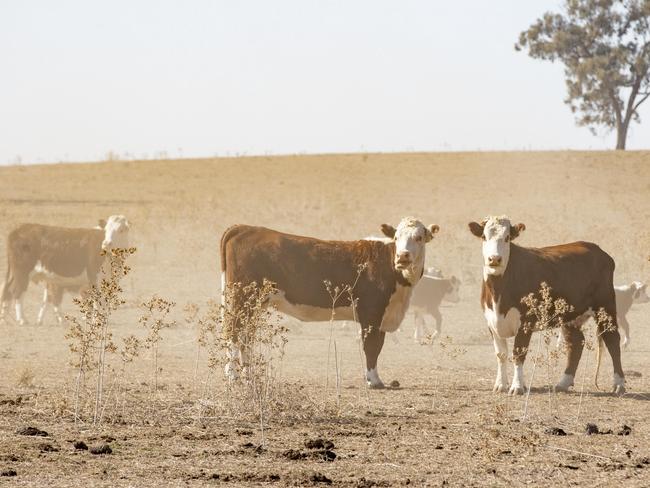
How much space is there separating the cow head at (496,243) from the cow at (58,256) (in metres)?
11.1

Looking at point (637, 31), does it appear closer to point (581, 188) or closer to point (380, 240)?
point (581, 188)

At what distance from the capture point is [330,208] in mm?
44250

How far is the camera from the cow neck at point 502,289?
1333 centimetres

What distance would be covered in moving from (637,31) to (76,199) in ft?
110

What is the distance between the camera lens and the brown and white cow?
13273mm

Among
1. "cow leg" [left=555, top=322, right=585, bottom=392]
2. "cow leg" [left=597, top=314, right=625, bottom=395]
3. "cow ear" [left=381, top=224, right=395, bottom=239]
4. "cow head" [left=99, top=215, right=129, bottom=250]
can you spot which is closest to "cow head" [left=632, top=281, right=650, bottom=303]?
"cow leg" [left=597, top=314, right=625, bottom=395]

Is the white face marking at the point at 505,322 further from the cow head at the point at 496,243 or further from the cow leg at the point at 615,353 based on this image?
the cow leg at the point at 615,353

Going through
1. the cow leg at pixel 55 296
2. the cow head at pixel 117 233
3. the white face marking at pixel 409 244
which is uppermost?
the cow head at pixel 117 233

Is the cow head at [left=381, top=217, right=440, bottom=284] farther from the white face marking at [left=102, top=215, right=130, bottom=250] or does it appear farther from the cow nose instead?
the white face marking at [left=102, top=215, right=130, bottom=250]

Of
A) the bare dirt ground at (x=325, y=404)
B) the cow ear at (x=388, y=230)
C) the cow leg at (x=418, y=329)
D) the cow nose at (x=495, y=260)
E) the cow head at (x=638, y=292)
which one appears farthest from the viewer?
the cow head at (x=638, y=292)

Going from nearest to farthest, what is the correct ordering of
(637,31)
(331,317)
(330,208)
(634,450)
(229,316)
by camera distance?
(634,450)
(229,316)
(331,317)
(330,208)
(637,31)

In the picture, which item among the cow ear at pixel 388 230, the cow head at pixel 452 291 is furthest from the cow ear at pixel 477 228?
the cow head at pixel 452 291

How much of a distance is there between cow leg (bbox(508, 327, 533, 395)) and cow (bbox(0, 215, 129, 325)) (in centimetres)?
1153

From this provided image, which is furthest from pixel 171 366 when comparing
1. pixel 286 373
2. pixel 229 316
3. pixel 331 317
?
pixel 229 316
